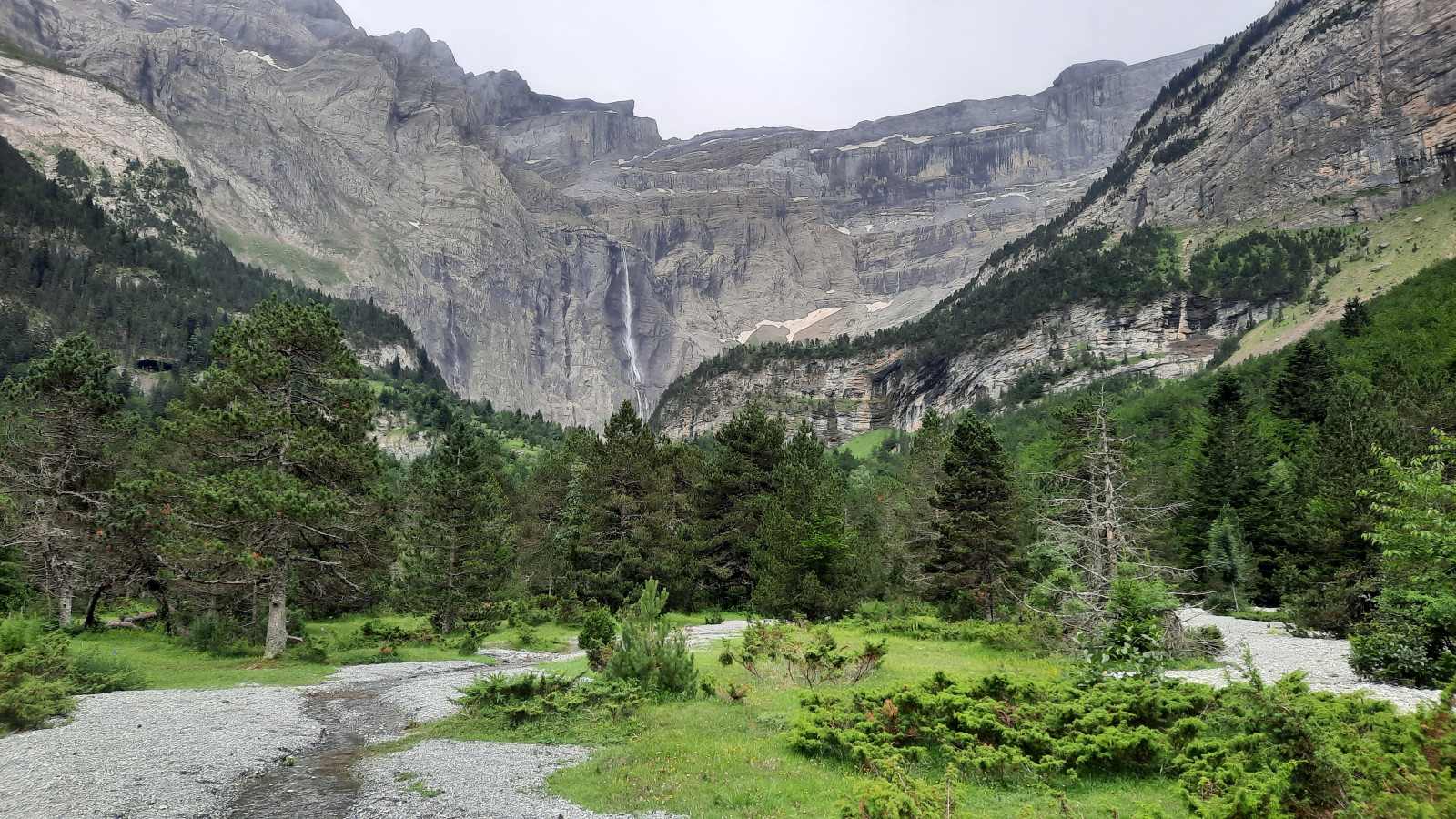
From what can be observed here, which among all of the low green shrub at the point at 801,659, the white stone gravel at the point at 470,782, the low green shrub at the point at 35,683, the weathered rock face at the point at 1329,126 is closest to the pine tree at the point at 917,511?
the low green shrub at the point at 801,659

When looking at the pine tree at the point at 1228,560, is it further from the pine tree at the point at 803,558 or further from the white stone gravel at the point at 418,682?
the white stone gravel at the point at 418,682

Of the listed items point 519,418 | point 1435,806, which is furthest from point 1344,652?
point 519,418

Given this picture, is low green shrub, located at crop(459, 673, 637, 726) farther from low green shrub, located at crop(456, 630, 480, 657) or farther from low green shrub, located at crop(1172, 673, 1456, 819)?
low green shrub, located at crop(456, 630, 480, 657)

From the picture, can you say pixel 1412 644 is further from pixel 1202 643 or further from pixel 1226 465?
pixel 1226 465

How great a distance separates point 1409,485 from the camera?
15969 millimetres

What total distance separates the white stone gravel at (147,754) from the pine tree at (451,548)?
58.6ft

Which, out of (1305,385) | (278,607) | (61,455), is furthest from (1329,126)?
(61,455)

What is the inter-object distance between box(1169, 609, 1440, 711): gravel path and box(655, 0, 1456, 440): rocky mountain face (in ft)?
383

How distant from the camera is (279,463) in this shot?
25.5m

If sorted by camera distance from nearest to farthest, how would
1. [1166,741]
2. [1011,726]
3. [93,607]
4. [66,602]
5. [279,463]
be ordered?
[1166,741], [1011,726], [279,463], [66,602], [93,607]

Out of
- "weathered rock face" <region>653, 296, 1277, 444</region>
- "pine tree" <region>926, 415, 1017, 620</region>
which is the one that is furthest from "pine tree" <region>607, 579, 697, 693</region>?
"weathered rock face" <region>653, 296, 1277, 444</region>

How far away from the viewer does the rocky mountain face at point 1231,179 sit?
128m

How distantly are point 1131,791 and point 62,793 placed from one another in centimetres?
1600

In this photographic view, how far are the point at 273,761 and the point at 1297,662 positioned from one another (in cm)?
2830
